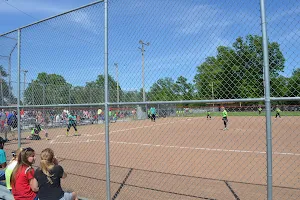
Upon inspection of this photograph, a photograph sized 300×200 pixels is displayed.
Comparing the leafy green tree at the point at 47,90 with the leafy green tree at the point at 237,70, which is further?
the leafy green tree at the point at 47,90

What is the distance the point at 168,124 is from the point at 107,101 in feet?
64.1

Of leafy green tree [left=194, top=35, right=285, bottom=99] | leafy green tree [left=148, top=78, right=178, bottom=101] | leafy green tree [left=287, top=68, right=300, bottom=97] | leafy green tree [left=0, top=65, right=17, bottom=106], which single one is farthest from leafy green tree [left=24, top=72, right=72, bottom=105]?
leafy green tree [left=287, top=68, right=300, bottom=97]

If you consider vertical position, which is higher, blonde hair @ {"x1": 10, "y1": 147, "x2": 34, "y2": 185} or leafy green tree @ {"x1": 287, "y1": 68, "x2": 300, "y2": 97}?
leafy green tree @ {"x1": 287, "y1": 68, "x2": 300, "y2": 97}

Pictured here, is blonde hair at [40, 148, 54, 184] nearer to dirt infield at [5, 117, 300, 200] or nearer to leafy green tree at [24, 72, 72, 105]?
dirt infield at [5, 117, 300, 200]

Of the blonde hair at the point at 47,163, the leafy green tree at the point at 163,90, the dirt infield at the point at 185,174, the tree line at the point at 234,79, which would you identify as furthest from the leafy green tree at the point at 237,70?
the dirt infield at the point at 185,174

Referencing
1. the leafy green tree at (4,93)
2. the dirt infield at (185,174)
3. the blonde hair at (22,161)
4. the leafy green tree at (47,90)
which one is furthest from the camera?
the leafy green tree at (4,93)

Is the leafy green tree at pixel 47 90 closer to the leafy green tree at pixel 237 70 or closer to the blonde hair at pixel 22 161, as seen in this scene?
the blonde hair at pixel 22 161

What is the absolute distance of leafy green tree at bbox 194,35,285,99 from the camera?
2893mm

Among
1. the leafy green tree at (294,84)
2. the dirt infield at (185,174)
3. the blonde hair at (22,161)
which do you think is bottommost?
the dirt infield at (185,174)

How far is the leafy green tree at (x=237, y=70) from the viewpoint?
2.89 meters

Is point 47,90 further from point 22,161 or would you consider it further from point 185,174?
point 185,174

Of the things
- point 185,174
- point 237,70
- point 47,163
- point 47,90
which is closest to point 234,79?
point 237,70

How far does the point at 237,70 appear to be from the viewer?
3080 mm

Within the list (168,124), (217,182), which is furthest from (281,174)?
(168,124)
